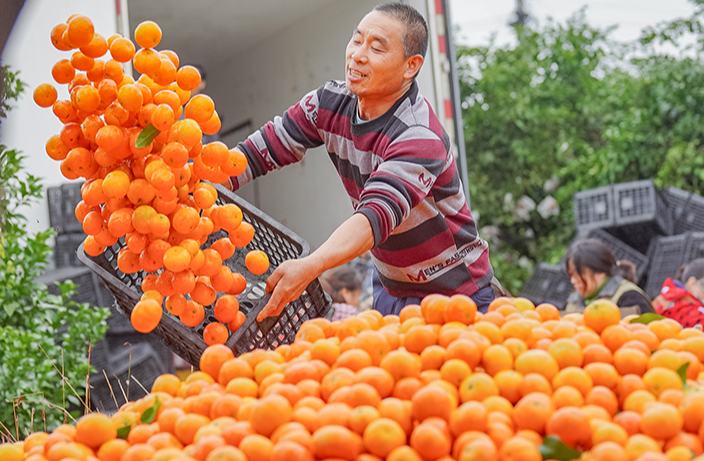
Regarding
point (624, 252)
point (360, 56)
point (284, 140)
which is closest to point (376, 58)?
point (360, 56)

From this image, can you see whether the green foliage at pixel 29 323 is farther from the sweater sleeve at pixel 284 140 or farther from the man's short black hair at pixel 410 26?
the man's short black hair at pixel 410 26

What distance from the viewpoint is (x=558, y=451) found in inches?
63.7

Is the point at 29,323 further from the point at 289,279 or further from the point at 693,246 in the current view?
the point at 693,246

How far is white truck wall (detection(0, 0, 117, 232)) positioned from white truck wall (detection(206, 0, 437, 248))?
6.16 ft

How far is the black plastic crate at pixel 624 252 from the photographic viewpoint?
30.1ft

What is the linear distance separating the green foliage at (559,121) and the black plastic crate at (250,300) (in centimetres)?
900

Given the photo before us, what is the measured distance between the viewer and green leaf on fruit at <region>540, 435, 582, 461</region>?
162cm

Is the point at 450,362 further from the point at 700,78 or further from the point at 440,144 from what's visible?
the point at 700,78

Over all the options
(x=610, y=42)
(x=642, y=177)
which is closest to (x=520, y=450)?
(x=642, y=177)

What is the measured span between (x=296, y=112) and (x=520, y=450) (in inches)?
70.0

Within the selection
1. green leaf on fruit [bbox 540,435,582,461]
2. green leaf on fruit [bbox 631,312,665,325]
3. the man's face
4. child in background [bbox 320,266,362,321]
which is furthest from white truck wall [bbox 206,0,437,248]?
green leaf on fruit [bbox 540,435,582,461]

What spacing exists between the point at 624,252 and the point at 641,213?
0.39m

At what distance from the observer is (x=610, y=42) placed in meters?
15.1

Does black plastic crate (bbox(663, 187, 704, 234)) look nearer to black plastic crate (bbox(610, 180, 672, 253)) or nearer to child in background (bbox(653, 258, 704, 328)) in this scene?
black plastic crate (bbox(610, 180, 672, 253))
